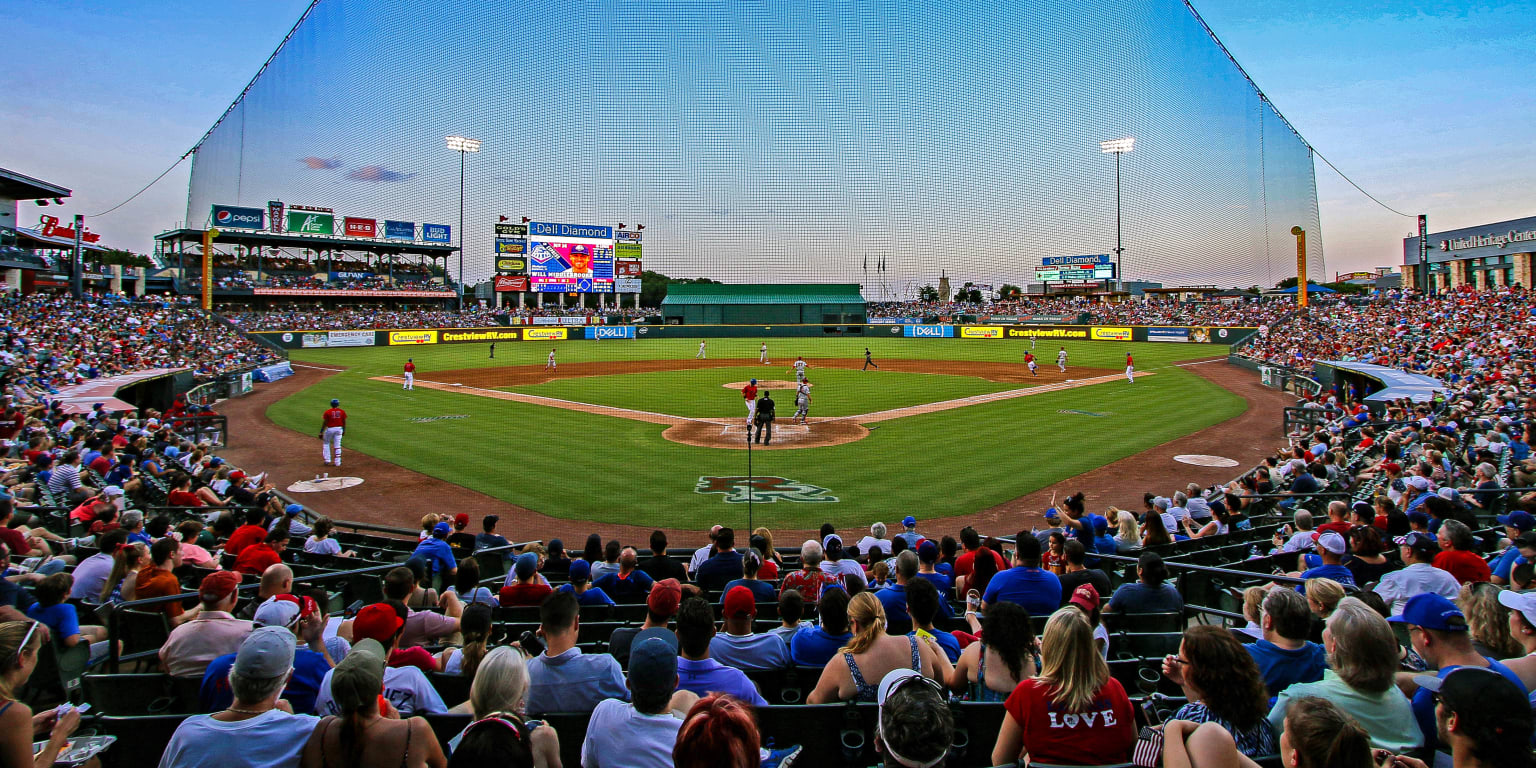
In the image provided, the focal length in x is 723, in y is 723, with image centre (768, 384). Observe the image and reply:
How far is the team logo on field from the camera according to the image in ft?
47.4

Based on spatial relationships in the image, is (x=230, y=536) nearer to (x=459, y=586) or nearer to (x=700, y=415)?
(x=459, y=586)

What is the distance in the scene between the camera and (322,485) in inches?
625

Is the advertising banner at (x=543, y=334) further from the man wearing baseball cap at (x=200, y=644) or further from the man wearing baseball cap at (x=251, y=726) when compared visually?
the man wearing baseball cap at (x=251, y=726)

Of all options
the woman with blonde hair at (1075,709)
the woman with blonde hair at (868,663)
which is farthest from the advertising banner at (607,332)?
the woman with blonde hair at (1075,709)

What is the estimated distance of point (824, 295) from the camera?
7169cm

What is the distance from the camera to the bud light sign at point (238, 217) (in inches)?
3086

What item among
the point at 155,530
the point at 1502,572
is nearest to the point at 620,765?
the point at 1502,572

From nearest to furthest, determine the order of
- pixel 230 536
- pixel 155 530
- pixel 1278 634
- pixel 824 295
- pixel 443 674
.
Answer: pixel 1278 634
pixel 443 674
pixel 155 530
pixel 230 536
pixel 824 295

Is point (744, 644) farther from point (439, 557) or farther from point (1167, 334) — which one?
point (1167, 334)

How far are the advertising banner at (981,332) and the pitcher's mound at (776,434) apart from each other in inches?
1916

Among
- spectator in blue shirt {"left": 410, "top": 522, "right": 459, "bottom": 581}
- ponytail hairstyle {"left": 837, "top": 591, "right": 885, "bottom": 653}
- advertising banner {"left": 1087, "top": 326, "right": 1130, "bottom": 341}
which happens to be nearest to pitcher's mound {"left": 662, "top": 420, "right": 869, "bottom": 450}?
spectator in blue shirt {"left": 410, "top": 522, "right": 459, "bottom": 581}

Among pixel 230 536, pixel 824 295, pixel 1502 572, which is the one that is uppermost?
pixel 824 295

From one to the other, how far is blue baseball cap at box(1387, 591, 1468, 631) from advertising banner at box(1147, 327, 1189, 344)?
209ft

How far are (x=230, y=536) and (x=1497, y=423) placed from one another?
1927 centimetres
